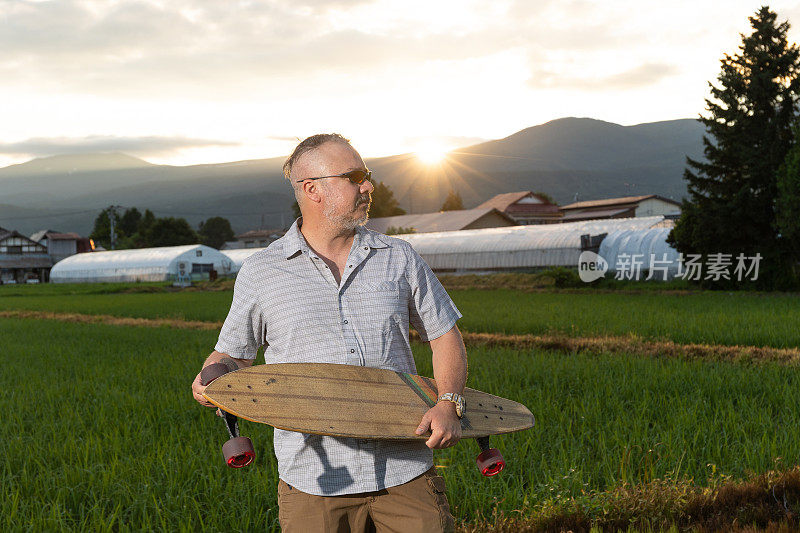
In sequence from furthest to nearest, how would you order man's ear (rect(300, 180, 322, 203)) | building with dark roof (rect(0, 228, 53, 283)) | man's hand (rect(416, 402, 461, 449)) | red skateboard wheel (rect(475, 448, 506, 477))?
1. building with dark roof (rect(0, 228, 53, 283))
2. man's ear (rect(300, 180, 322, 203))
3. red skateboard wheel (rect(475, 448, 506, 477))
4. man's hand (rect(416, 402, 461, 449))

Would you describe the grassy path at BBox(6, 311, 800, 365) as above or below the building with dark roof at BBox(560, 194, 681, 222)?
below

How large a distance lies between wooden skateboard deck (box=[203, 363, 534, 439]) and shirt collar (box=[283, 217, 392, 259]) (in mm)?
393

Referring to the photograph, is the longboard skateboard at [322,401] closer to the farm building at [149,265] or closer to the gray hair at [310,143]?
the gray hair at [310,143]

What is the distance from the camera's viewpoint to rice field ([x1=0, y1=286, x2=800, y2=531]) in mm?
4160

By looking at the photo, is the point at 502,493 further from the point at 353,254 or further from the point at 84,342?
the point at 84,342

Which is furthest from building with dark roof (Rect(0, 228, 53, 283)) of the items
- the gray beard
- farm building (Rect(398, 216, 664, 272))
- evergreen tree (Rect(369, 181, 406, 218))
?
the gray beard

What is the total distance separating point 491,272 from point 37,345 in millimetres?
25451

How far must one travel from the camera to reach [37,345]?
→ 13.5 meters

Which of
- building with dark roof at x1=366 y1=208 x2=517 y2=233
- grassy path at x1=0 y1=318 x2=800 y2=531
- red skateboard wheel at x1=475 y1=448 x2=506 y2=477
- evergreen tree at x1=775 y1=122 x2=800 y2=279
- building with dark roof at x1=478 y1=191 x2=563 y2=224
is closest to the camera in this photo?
red skateboard wheel at x1=475 y1=448 x2=506 y2=477

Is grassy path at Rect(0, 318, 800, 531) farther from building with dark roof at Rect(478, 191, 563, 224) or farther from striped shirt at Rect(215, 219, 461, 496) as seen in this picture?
building with dark roof at Rect(478, 191, 563, 224)

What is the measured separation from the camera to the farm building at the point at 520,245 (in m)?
32.9

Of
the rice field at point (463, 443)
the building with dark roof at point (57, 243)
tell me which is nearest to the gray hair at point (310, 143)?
the rice field at point (463, 443)

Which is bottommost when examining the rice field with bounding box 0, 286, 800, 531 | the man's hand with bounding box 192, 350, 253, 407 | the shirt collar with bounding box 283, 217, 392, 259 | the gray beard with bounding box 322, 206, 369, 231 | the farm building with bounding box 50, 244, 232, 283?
the farm building with bounding box 50, 244, 232, 283

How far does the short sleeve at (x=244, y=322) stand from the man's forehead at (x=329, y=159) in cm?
41
